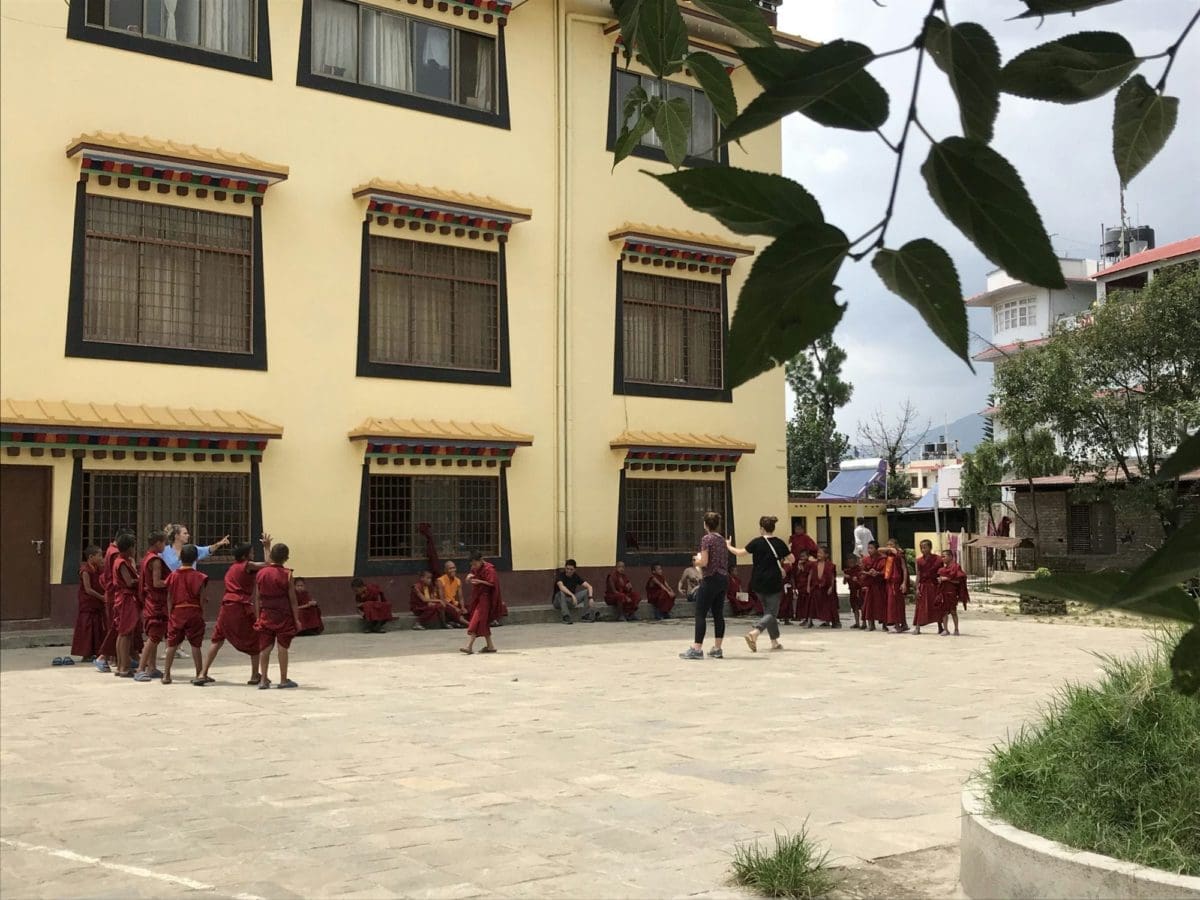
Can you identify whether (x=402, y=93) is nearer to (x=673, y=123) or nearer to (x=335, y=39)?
(x=335, y=39)

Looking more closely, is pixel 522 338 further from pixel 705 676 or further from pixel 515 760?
pixel 515 760

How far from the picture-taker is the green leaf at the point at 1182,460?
0.89m

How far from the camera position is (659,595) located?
20781 millimetres

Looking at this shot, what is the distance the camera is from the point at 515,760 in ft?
26.3

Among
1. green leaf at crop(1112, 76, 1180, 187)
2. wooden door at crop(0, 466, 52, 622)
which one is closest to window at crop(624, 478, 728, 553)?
wooden door at crop(0, 466, 52, 622)

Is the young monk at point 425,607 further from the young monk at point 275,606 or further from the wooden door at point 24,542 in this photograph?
the young monk at point 275,606

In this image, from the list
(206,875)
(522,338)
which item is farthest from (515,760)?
(522,338)

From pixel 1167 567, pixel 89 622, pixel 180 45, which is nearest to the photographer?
pixel 1167 567

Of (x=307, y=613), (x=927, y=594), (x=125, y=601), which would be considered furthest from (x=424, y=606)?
(x=927, y=594)

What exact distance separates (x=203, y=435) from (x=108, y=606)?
11.6 ft

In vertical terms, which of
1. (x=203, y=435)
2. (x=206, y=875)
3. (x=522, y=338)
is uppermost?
(x=522, y=338)

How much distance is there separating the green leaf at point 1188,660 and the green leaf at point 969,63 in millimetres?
418

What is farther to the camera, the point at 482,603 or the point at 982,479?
the point at 982,479

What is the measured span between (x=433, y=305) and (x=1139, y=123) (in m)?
18.5
